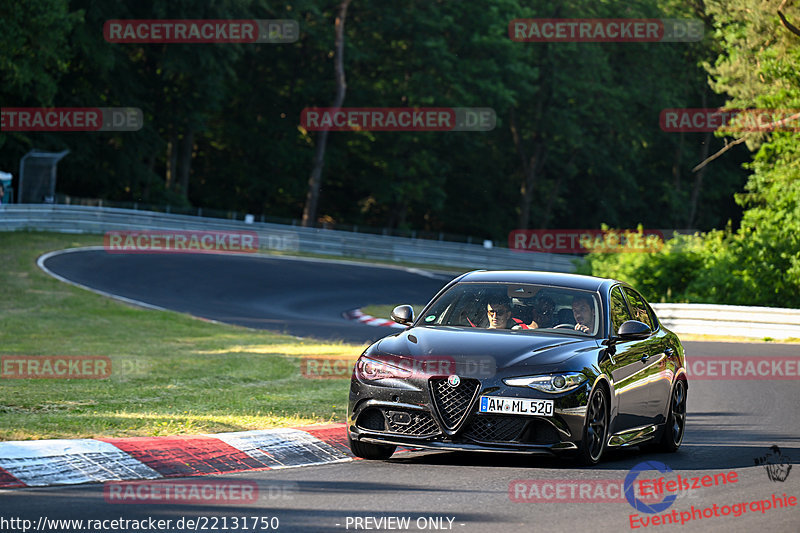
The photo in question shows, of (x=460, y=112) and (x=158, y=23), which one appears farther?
(x=460, y=112)

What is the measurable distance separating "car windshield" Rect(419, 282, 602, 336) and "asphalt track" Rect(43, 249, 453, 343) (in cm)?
1211

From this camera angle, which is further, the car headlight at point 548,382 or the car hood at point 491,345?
the car hood at point 491,345

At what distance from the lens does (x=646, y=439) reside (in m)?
10.2

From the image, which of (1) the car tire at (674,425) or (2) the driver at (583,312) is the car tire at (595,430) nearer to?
(2) the driver at (583,312)

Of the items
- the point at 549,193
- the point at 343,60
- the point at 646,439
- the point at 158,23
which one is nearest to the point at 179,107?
the point at 158,23

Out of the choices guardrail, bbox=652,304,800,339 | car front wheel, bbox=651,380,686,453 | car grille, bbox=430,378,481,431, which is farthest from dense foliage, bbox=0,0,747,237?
car grille, bbox=430,378,481,431

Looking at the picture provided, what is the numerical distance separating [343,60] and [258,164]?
7.37 meters

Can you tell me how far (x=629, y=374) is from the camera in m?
9.76

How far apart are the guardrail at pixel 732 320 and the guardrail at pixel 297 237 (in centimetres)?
2126

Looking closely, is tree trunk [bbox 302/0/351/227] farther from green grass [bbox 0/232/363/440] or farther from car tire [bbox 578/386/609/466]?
car tire [bbox 578/386/609/466]

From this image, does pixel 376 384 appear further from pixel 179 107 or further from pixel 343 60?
pixel 343 60

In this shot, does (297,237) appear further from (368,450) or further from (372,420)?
(372,420)

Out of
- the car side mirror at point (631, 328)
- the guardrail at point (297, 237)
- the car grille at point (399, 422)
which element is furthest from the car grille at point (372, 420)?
the guardrail at point (297, 237)

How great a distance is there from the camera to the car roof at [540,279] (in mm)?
10109
